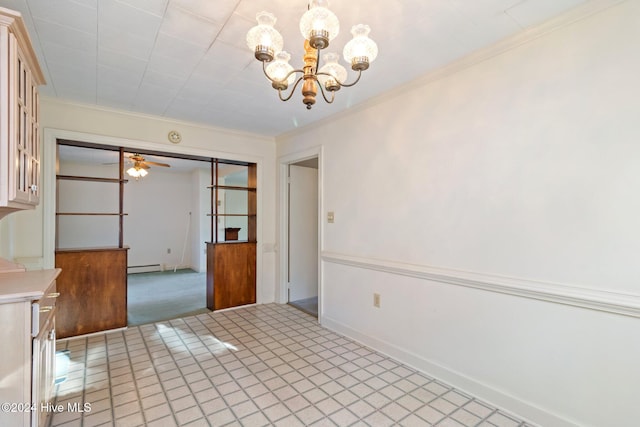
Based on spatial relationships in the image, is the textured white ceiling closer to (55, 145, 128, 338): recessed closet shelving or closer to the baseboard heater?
(55, 145, 128, 338): recessed closet shelving

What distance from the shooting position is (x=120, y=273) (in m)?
3.40

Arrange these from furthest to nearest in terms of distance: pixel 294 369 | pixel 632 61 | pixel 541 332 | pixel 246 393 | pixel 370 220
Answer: pixel 370 220 → pixel 294 369 → pixel 246 393 → pixel 541 332 → pixel 632 61

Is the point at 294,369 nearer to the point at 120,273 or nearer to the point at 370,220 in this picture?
the point at 370,220

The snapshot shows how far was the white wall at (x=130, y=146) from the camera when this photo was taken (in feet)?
9.61

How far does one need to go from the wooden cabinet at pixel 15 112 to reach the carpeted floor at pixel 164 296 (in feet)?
8.02

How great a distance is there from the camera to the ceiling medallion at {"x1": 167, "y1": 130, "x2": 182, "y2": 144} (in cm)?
367

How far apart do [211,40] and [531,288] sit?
101 inches

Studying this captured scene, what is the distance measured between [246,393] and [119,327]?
205 centimetres

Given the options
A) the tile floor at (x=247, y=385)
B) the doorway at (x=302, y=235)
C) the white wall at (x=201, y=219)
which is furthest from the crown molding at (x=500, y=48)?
the white wall at (x=201, y=219)

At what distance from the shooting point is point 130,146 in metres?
3.44

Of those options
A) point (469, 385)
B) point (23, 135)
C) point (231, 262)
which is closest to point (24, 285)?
point (23, 135)

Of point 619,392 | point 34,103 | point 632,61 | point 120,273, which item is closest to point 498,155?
point 632,61

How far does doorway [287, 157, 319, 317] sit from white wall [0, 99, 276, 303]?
286mm

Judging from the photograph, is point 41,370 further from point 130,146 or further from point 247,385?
point 130,146
